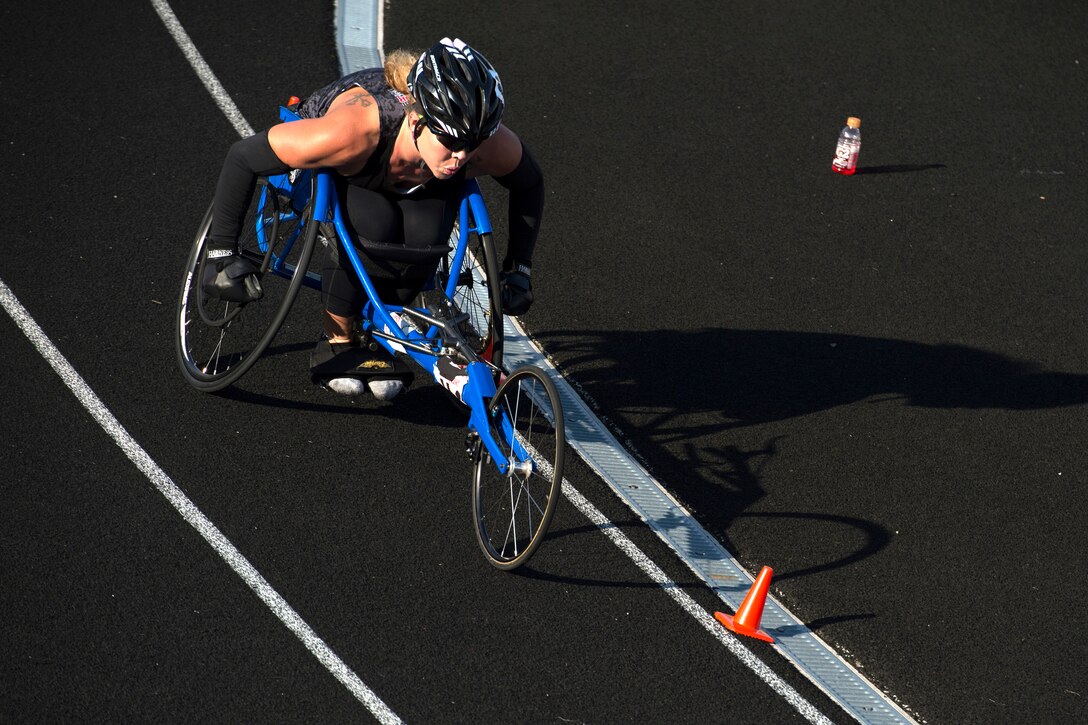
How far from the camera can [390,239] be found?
216 inches

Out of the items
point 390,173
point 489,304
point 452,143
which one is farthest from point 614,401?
point 452,143

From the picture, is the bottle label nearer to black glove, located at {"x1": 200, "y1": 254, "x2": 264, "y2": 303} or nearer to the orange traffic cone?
the orange traffic cone

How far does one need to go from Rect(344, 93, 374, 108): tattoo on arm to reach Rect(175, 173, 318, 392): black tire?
0.46m

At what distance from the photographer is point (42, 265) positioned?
6.56 metres

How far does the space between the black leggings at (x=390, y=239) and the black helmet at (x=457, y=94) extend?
1.71ft

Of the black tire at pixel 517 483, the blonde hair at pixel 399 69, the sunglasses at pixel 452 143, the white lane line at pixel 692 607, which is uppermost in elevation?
the blonde hair at pixel 399 69

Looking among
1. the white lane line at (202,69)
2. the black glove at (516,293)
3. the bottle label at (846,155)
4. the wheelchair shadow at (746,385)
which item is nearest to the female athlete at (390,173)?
the black glove at (516,293)

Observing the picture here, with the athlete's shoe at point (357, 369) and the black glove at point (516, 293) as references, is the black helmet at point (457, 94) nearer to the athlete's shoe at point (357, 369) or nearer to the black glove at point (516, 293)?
the black glove at point (516, 293)

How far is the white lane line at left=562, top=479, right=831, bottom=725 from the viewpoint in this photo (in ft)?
16.0

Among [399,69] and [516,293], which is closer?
[399,69]

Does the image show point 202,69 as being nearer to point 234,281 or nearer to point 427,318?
point 234,281

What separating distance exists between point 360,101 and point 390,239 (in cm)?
63

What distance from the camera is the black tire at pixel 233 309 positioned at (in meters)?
5.77

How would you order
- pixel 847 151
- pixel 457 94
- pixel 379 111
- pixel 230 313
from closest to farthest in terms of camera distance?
pixel 457 94, pixel 379 111, pixel 230 313, pixel 847 151
